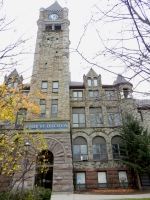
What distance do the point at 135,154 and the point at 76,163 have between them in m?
6.82

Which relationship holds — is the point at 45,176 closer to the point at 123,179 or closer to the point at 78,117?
the point at 78,117

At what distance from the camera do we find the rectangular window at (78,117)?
2214 centimetres

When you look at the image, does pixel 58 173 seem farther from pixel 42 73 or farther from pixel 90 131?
pixel 42 73

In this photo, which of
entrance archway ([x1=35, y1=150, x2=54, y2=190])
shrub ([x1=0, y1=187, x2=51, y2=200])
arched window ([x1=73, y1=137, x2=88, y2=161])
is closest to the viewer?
shrub ([x1=0, y1=187, x2=51, y2=200])

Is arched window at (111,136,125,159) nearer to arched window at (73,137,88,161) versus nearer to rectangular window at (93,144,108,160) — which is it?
rectangular window at (93,144,108,160)

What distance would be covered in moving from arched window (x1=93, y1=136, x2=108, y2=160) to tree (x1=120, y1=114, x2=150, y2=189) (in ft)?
8.00

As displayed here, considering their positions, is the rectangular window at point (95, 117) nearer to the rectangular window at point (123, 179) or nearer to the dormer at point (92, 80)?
the dormer at point (92, 80)

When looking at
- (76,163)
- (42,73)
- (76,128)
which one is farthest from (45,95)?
(76,163)

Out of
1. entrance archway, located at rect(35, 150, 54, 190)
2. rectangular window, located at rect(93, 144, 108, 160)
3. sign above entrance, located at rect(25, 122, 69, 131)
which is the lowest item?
entrance archway, located at rect(35, 150, 54, 190)

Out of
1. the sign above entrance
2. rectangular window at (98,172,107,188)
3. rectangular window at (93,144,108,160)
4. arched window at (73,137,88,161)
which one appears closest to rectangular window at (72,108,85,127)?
arched window at (73,137,88,161)

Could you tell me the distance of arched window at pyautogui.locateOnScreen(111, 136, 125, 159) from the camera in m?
20.2

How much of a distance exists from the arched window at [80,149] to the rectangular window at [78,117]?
6.38 ft

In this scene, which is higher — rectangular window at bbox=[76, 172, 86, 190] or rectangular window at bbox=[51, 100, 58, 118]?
rectangular window at bbox=[51, 100, 58, 118]

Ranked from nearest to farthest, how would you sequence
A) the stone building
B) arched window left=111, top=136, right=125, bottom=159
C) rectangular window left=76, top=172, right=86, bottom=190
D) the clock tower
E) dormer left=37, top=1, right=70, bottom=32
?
the clock tower
the stone building
rectangular window left=76, top=172, right=86, bottom=190
arched window left=111, top=136, right=125, bottom=159
dormer left=37, top=1, right=70, bottom=32
